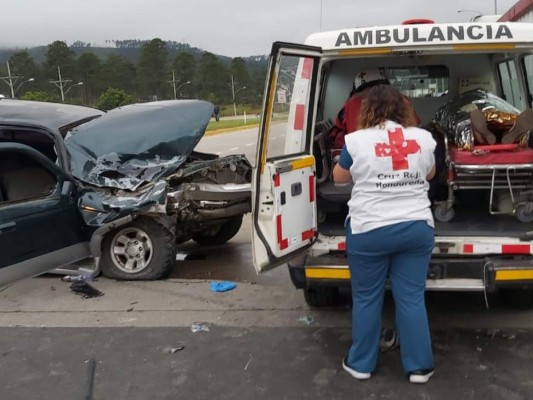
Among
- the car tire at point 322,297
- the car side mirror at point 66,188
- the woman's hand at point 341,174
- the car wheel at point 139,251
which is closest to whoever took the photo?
the woman's hand at point 341,174

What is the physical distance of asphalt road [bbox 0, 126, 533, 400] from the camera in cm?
380

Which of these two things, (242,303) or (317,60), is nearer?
(317,60)

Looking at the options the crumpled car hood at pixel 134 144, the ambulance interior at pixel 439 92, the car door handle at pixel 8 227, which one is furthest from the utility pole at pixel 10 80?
the ambulance interior at pixel 439 92

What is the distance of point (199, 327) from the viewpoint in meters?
4.87

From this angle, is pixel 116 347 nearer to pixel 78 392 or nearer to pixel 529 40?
pixel 78 392

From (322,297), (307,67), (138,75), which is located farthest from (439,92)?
(138,75)

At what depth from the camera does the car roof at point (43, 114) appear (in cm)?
632

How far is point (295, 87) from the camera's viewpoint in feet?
14.1

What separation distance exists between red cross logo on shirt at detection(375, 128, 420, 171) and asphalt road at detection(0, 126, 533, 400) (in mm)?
1335

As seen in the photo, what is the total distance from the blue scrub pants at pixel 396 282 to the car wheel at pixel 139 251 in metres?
2.75

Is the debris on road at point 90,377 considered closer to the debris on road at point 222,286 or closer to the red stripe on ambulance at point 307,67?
the debris on road at point 222,286

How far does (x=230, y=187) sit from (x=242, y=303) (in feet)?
4.59

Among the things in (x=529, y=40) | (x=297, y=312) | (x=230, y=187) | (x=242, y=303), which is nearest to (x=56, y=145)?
(x=230, y=187)

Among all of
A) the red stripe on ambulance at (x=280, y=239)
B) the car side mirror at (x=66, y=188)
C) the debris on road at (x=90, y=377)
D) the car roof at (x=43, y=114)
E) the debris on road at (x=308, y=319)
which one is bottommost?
the debris on road at (x=308, y=319)
